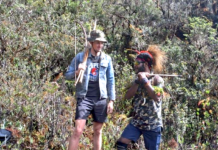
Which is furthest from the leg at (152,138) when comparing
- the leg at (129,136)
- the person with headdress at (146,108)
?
the leg at (129,136)

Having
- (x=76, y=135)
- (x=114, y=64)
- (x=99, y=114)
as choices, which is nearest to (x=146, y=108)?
(x=99, y=114)

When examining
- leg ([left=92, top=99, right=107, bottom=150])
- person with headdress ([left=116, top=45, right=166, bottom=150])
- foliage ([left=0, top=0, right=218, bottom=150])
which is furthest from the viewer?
foliage ([left=0, top=0, right=218, bottom=150])

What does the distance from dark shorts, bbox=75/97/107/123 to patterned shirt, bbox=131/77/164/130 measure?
1.60 ft

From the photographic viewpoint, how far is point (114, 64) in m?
7.98

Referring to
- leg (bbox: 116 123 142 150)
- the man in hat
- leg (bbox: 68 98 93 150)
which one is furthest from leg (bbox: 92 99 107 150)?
leg (bbox: 116 123 142 150)

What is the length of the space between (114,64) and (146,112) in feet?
12.5

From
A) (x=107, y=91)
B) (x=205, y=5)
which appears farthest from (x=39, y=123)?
(x=205, y=5)

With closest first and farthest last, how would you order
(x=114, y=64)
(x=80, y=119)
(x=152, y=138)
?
(x=152, y=138) < (x=80, y=119) < (x=114, y=64)

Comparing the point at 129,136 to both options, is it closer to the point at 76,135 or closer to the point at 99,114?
the point at 99,114

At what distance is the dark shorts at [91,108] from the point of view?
437cm

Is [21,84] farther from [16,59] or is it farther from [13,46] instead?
[13,46]

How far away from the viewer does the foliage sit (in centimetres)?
543

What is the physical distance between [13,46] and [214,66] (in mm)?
4944

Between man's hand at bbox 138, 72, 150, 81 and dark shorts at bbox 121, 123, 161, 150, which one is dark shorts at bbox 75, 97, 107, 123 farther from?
man's hand at bbox 138, 72, 150, 81
